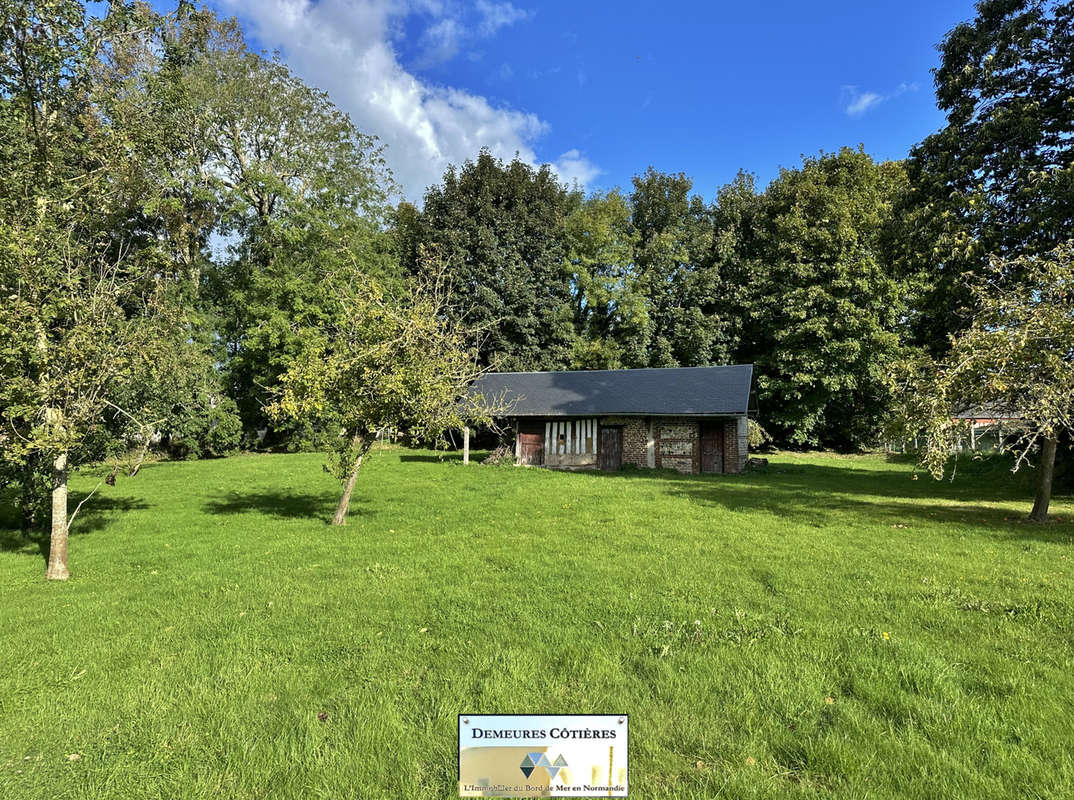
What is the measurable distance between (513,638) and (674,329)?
31.0 metres

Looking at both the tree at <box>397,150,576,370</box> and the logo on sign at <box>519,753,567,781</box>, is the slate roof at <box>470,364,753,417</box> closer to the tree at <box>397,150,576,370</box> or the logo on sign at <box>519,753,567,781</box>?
the tree at <box>397,150,576,370</box>

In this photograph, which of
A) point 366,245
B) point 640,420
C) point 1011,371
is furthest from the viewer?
point 366,245

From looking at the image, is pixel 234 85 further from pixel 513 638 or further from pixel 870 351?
pixel 870 351

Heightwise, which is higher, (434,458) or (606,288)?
(606,288)

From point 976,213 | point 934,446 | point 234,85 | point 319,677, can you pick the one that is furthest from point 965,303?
point 234,85

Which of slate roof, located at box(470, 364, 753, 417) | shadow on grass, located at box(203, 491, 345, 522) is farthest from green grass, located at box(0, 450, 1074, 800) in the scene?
slate roof, located at box(470, 364, 753, 417)

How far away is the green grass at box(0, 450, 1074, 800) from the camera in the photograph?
3.07 metres

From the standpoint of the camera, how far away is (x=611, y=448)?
23172 millimetres

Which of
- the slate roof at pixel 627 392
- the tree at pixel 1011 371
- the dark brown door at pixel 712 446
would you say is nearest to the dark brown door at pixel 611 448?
the slate roof at pixel 627 392

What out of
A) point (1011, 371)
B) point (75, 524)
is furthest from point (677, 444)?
point (75, 524)

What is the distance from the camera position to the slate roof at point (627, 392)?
21672 mm

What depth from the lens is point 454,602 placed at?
5922 millimetres

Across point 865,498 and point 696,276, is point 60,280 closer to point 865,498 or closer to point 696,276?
point 865,498

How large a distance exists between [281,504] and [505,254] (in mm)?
24123
